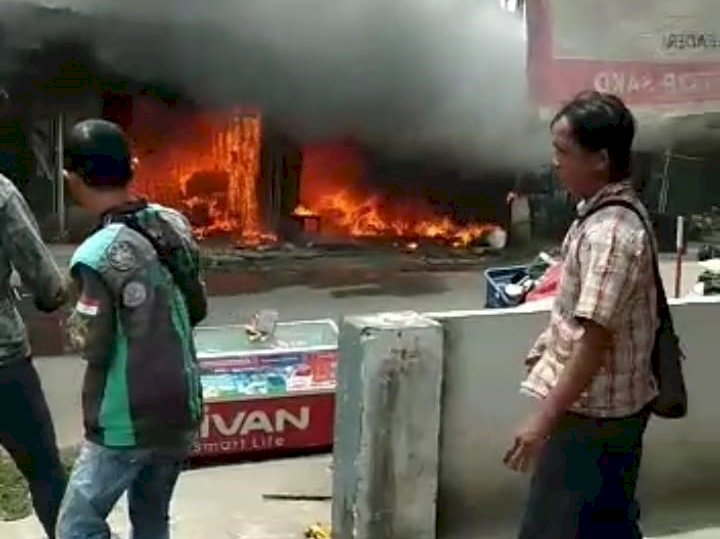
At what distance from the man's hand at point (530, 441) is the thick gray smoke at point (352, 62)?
31.7 ft

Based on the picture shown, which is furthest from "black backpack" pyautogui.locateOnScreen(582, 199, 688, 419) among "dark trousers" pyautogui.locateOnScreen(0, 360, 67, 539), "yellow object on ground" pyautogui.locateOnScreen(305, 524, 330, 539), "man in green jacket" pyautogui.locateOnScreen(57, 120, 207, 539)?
"yellow object on ground" pyautogui.locateOnScreen(305, 524, 330, 539)

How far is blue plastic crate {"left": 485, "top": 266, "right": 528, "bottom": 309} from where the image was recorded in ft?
22.7

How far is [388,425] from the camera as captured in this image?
4.49 metres

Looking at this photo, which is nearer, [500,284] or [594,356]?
[594,356]

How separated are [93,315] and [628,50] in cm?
318

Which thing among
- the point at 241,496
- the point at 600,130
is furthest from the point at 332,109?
the point at 600,130

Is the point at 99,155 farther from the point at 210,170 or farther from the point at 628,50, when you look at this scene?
the point at 210,170

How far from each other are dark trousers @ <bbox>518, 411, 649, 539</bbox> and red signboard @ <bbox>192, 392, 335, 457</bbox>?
9.24 feet

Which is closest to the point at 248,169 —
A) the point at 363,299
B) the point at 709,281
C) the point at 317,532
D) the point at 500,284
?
the point at 363,299

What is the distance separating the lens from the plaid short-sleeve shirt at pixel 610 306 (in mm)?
3006

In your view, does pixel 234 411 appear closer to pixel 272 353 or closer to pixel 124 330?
pixel 272 353

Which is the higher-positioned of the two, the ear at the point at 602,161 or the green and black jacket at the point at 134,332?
the ear at the point at 602,161

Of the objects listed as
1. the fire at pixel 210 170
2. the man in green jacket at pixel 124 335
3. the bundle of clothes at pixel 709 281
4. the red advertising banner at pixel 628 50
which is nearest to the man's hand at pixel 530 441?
the man in green jacket at pixel 124 335

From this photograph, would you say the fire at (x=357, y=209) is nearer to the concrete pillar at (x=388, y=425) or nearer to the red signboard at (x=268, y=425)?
the red signboard at (x=268, y=425)
